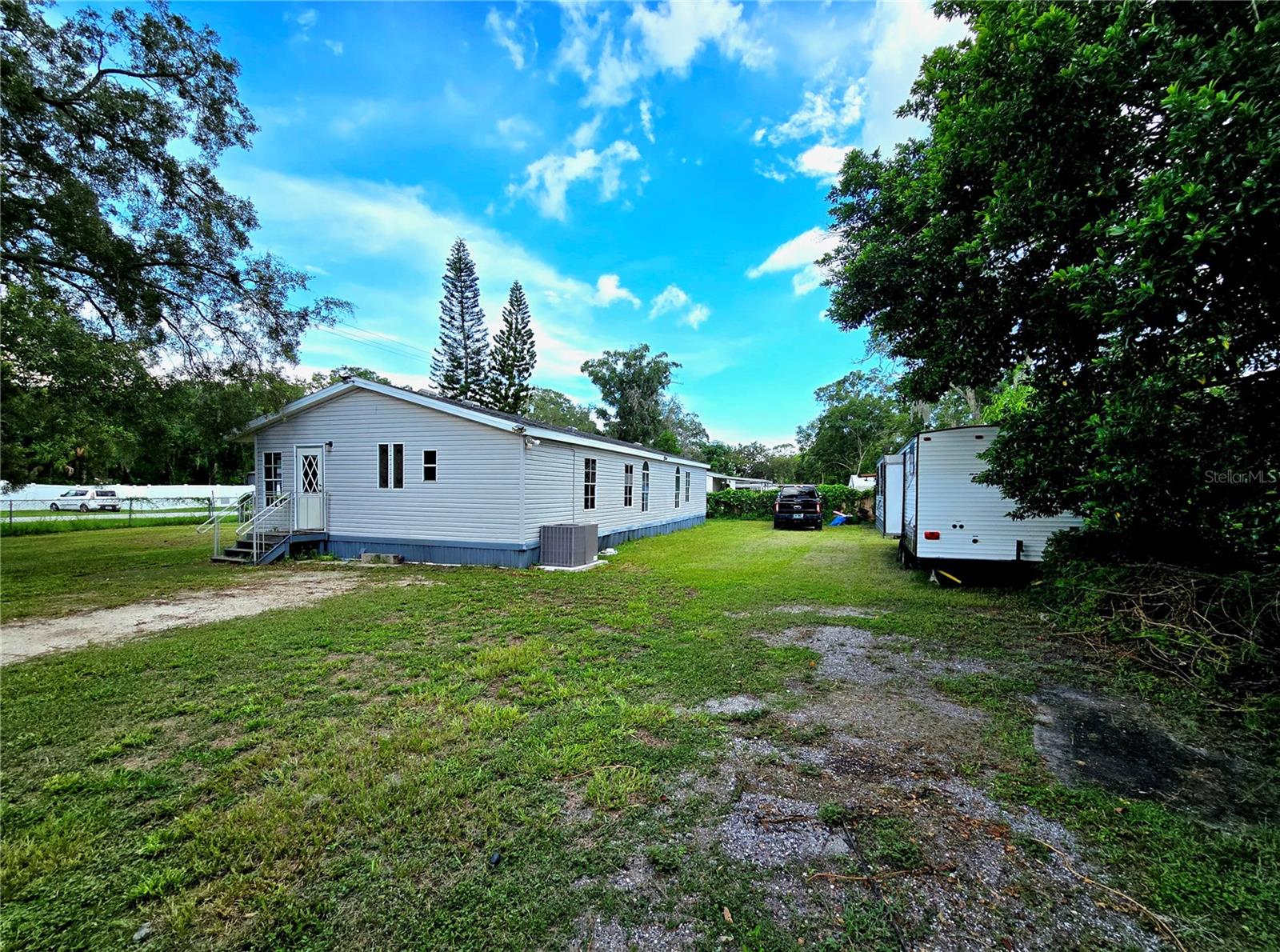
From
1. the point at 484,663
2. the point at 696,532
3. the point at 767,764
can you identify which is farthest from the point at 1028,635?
the point at 696,532

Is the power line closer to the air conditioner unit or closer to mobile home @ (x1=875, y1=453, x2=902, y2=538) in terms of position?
the air conditioner unit

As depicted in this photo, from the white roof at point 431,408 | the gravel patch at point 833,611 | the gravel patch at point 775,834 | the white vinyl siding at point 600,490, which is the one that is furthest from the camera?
the white vinyl siding at point 600,490

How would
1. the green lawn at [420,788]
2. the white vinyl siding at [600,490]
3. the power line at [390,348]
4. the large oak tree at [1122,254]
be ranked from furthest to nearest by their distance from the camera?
the power line at [390,348] < the white vinyl siding at [600,490] < the large oak tree at [1122,254] < the green lawn at [420,788]

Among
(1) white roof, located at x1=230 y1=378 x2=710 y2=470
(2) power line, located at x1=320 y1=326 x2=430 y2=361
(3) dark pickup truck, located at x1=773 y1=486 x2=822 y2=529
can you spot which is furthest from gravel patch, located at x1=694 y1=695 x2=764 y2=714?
(2) power line, located at x1=320 y1=326 x2=430 y2=361

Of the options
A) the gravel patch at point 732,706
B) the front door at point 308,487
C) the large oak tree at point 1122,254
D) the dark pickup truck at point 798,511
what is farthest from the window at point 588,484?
the dark pickup truck at point 798,511

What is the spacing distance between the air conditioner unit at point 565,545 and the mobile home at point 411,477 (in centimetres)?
26

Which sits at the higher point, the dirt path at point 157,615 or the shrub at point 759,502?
the shrub at point 759,502

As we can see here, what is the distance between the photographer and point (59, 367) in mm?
7949

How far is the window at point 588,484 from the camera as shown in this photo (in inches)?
481

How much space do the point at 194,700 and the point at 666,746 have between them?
3.59m

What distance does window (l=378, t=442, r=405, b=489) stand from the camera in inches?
416

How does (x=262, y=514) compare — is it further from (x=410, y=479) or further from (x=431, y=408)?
(x=431, y=408)

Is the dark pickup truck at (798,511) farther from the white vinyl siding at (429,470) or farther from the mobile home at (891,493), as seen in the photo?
the white vinyl siding at (429,470)

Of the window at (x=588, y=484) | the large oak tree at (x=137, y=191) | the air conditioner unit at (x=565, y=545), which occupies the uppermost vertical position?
the large oak tree at (x=137, y=191)
